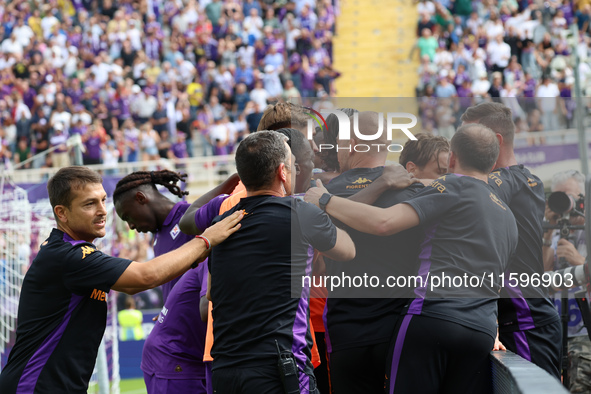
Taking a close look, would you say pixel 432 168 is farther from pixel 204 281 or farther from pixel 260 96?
pixel 260 96

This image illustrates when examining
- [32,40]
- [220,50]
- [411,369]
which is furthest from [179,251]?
[32,40]

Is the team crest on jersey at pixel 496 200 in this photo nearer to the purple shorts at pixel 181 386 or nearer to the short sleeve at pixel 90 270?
the short sleeve at pixel 90 270

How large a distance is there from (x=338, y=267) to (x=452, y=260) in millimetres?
577

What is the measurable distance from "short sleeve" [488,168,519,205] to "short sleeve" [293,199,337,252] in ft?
2.97

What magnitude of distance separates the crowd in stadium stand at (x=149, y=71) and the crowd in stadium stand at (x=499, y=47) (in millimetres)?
2820

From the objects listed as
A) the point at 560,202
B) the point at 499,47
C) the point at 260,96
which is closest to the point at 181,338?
the point at 560,202

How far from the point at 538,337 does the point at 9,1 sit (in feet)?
76.2

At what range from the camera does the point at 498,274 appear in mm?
3547

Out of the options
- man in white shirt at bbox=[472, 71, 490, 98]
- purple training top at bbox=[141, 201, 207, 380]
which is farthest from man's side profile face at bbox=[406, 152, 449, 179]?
man in white shirt at bbox=[472, 71, 490, 98]

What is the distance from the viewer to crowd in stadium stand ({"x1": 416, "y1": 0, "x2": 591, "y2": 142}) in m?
17.1

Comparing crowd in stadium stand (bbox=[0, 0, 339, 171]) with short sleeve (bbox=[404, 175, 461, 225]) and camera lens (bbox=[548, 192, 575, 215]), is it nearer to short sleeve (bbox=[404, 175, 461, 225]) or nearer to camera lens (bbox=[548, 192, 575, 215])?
camera lens (bbox=[548, 192, 575, 215])

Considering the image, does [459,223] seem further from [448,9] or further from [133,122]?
[448,9]

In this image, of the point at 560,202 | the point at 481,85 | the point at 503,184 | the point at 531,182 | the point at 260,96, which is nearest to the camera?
the point at 503,184

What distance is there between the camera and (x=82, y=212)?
146 inches
